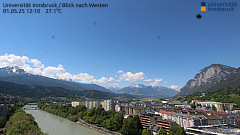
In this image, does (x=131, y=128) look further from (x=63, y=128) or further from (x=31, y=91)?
(x=31, y=91)

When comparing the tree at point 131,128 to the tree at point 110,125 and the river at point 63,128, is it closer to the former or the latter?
the tree at point 110,125

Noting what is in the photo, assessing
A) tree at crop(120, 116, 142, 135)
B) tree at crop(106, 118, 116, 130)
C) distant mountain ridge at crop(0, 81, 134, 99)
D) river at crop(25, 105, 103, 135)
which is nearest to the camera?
tree at crop(120, 116, 142, 135)

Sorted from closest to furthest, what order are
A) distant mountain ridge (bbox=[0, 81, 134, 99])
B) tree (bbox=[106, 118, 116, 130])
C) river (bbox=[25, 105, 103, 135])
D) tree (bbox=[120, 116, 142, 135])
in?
1. tree (bbox=[120, 116, 142, 135])
2. river (bbox=[25, 105, 103, 135])
3. tree (bbox=[106, 118, 116, 130])
4. distant mountain ridge (bbox=[0, 81, 134, 99])

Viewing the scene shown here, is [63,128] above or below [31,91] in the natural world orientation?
below

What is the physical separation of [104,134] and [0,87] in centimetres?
7916

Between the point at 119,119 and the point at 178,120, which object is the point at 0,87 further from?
the point at 178,120

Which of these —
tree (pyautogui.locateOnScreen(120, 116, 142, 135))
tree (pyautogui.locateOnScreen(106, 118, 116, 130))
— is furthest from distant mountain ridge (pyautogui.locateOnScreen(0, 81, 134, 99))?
tree (pyautogui.locateOnScreen(120, 116, 142, 135))

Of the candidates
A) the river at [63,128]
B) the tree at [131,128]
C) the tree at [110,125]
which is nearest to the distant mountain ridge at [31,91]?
the river at [63,128]

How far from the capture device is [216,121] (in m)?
18.0

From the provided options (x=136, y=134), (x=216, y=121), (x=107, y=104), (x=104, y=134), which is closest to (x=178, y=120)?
(x=216, y=121)

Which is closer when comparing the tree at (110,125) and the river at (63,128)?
the river at (63,128)

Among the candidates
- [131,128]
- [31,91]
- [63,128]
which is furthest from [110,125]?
[31,91]

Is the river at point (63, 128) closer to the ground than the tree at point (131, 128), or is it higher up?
closer to the ground

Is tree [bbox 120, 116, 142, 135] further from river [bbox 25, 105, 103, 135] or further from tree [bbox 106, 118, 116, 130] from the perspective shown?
river [bbox 25, 105, 103, 135]
